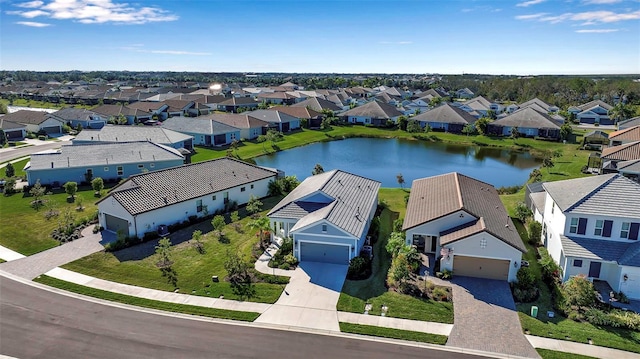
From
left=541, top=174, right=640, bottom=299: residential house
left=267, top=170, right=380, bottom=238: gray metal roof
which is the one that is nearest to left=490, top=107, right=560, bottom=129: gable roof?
left=267, top=170, right=380, bottom=238: gray metal roof

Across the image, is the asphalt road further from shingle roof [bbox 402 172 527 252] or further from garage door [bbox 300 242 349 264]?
shingle roof [bbox 402 172 527 252]

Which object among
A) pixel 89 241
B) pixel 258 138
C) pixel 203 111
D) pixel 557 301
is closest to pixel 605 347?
pixel 557 301

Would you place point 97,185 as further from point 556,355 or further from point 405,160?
point 556,355

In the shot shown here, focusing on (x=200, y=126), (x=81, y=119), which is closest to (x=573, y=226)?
(x=200, y=126)

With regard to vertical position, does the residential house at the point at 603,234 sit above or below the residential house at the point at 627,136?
below

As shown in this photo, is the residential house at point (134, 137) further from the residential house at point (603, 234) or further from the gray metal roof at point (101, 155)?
the residential house at point (603, 234)

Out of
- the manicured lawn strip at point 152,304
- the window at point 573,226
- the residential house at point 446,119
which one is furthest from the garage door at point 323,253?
the residential house at point 446,119
